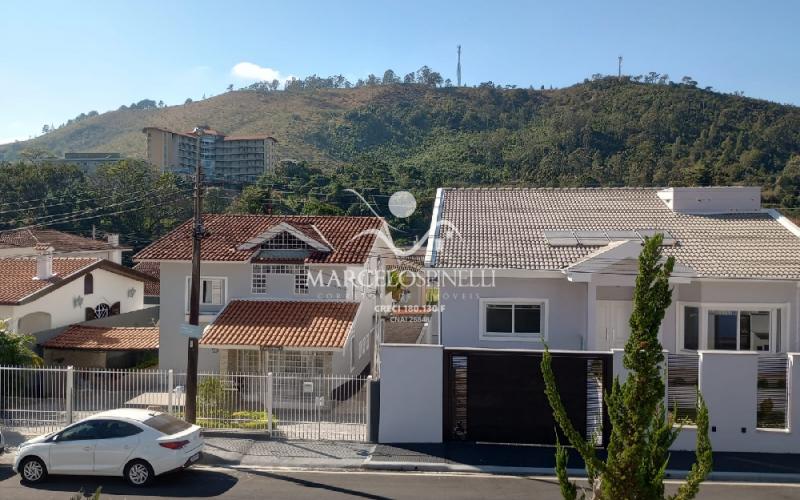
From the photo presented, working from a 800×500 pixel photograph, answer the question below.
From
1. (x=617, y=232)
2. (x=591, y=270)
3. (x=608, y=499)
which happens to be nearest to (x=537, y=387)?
(x=591, y=270)

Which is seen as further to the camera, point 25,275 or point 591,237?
point 25,275

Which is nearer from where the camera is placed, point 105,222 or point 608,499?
point 608,499

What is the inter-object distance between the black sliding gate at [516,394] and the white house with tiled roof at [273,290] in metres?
6.52

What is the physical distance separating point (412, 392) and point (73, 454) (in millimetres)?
6656

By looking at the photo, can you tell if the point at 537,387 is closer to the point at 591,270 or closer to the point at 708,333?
the point at 591,270

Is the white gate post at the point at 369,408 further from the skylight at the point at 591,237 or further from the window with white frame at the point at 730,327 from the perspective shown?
the window with white frame at the point at 730,327

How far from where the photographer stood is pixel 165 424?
41.9 feet

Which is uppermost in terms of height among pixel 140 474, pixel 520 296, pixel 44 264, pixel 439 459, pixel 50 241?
pixel 50 241

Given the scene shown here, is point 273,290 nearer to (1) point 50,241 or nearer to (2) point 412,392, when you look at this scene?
(2) point 412,392

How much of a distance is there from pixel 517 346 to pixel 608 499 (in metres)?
12.2

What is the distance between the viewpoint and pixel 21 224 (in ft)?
187

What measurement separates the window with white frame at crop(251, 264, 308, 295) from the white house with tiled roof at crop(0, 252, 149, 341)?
317 inches

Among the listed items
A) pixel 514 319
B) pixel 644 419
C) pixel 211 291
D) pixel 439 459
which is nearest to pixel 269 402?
pixel 439 459

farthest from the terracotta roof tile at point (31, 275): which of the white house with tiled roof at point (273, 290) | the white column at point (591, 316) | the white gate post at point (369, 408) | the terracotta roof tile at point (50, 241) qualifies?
the white column at point (591, 316)
